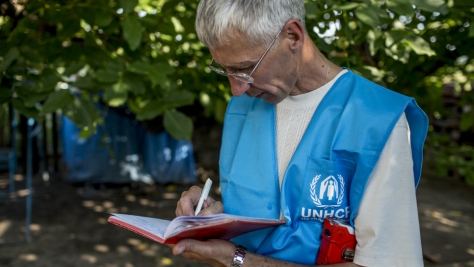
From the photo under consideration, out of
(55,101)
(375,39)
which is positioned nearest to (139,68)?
(55,101)

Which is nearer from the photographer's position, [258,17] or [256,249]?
[258,17]

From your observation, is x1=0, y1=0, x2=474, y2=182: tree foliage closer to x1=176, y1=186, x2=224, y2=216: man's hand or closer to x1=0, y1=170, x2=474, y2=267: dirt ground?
x1=176, y1=186, x2=224, y2=216: man's hand

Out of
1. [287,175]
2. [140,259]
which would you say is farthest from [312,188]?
[140,259]

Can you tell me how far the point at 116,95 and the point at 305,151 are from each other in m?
1.25

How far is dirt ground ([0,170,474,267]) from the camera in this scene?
474 cm

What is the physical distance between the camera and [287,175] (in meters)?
1.39

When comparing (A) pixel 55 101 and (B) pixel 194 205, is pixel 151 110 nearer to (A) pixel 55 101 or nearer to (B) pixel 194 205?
(A) pixel 55 101

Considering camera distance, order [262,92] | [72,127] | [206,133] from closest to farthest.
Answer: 1. [262,92]
2. [72,127]
3. [206,133]

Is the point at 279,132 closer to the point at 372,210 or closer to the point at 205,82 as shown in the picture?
the point at 372,210

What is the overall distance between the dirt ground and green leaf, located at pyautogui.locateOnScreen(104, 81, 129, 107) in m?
2.68

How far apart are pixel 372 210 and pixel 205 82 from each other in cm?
212

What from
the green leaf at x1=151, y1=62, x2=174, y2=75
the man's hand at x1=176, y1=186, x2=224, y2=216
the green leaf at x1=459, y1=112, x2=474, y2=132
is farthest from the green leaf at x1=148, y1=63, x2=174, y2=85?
the green leaf at x1=459, y1=112, x2=474, y2=132

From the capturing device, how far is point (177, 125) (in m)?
2.45

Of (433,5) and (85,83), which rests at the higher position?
(433,5)
